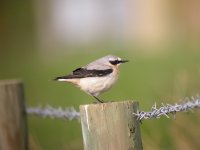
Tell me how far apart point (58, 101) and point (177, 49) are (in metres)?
1.79

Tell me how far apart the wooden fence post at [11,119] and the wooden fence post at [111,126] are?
1.38 meters

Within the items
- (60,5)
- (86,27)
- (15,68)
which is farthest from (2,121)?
(60,5)

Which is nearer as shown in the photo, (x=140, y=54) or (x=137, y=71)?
(x=137, y=71)

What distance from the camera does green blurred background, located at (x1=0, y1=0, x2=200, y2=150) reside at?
6.39 m

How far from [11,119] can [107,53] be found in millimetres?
4960

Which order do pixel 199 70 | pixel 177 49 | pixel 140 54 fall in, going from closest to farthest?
pixel 199 70, pixel 177 49, pixel 140 54

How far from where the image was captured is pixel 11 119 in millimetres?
5238

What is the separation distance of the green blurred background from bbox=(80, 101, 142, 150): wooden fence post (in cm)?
194

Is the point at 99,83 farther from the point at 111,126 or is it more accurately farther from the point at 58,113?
the point at 111,126

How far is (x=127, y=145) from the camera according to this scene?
3918 mm

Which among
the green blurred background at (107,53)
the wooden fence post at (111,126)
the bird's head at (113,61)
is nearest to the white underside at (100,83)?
the bird's head at (113,61)

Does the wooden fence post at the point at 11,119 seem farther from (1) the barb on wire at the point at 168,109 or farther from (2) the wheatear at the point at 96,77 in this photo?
(1) the barb on wire at the point at 168,109

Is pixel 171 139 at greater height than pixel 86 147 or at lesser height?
lesser

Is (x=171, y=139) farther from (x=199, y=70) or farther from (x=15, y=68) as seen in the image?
(x=15, y=68)
